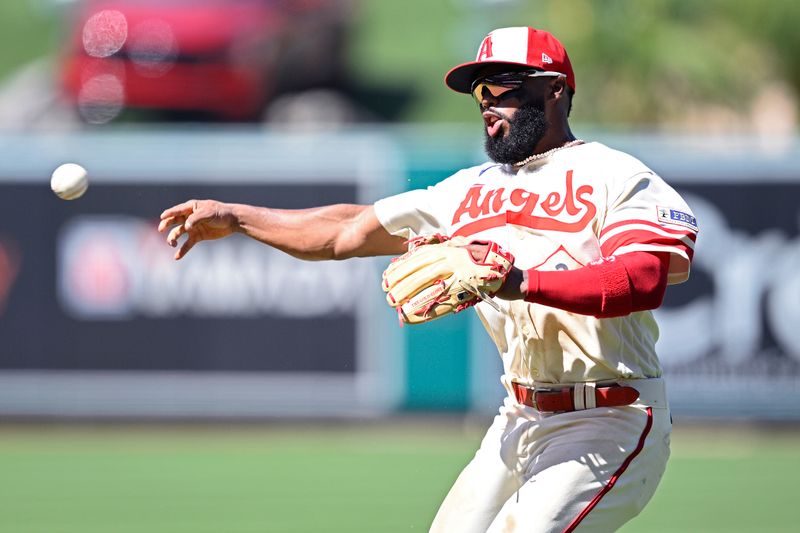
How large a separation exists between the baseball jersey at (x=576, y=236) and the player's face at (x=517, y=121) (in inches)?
3.5

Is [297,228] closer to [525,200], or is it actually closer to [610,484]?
[525,200]

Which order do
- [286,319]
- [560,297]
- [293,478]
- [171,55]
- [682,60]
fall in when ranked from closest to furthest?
[560,297] < [293,478] < [286,319] < [171,55] < [682,60]

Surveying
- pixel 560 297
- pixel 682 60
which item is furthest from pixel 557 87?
pixel 682 60

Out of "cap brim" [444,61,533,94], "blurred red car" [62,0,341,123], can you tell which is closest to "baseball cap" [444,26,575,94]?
"cap brim" [444,61,533,94]

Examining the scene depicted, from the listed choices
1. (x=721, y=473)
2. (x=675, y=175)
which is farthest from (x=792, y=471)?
(x=675, y=175)

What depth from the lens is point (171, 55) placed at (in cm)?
1656

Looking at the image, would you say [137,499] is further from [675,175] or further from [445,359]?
[675,175]

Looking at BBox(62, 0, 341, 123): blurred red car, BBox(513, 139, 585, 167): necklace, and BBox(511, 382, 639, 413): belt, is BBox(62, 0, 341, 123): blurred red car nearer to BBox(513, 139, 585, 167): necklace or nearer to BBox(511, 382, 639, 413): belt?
BBox(513, 139, 585, 167): necklace

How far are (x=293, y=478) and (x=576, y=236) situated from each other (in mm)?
5861

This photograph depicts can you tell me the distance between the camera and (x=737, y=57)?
17562 millimetres

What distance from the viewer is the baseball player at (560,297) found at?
437 cm

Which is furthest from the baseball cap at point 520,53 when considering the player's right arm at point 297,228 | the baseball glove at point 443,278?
the player's right arm at point 297,228

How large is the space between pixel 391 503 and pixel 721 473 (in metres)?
2.80

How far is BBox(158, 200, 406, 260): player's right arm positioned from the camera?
17.5 ft
